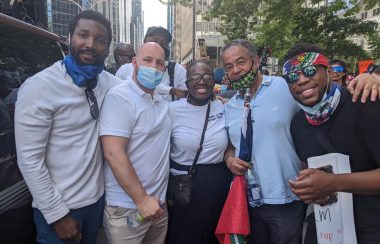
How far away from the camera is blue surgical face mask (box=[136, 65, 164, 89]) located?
257 cm

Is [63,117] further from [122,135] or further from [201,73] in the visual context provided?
[201,73]

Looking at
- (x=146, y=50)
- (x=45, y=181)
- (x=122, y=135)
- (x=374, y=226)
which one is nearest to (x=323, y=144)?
(x=374, y=226)

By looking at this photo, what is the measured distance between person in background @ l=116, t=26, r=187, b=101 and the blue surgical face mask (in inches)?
34.1

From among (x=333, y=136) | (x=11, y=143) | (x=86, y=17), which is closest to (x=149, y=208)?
(x=11, y=143)

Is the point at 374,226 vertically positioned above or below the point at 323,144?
below

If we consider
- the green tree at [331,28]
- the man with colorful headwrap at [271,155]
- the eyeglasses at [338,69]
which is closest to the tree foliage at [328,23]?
the green tree at [331,28]

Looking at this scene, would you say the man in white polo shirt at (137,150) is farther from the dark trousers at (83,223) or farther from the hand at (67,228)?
the hand at (67,228)

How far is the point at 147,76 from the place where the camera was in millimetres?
2572

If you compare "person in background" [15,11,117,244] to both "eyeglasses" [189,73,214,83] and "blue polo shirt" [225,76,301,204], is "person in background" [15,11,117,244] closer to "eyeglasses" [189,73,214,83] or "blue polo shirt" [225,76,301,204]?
"eyeglasses" [189,73,214,83]

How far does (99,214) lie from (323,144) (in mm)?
1493

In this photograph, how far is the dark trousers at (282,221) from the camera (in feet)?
8.75

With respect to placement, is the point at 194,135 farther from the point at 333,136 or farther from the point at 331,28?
the point at 331,28

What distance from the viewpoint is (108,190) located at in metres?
2.48

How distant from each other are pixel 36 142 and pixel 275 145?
1.57m
